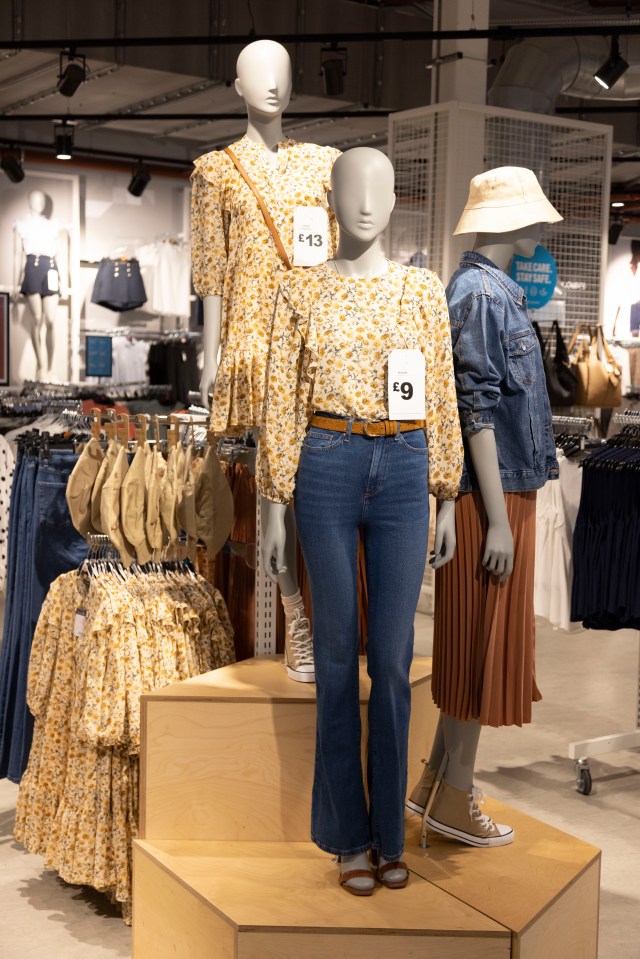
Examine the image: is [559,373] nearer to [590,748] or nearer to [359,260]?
[590,748]

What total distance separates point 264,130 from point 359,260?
0.83 metres

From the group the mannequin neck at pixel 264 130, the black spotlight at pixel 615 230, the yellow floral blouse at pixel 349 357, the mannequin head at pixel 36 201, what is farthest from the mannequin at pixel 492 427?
the black spotlight at pixel 615 230

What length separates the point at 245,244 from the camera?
3010 mm

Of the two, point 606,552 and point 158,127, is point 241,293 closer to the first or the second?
point 606,552

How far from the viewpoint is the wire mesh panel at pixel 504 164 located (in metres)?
6.37

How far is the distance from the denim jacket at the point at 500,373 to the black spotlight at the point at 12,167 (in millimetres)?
8149

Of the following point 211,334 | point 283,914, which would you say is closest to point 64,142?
point 211,334

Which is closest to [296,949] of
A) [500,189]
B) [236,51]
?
[500,189]

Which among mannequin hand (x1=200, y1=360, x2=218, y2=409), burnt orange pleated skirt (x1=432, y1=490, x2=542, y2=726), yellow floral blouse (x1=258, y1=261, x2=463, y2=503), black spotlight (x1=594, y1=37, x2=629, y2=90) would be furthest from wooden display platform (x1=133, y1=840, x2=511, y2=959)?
black spotlight (x1=594, y1=37, x2=629, y2=90)

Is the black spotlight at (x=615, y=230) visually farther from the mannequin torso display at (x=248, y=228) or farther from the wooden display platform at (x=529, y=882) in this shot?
the wooden display platform at (x=529, y=882)

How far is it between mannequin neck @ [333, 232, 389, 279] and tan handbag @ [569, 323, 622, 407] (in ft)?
16.5

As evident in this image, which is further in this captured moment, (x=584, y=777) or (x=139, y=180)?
(x=139, y=180)

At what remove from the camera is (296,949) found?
8.04ft

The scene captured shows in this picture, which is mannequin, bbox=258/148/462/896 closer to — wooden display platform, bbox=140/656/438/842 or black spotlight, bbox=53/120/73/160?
wooden display platform, bbox=140/656/438/842
